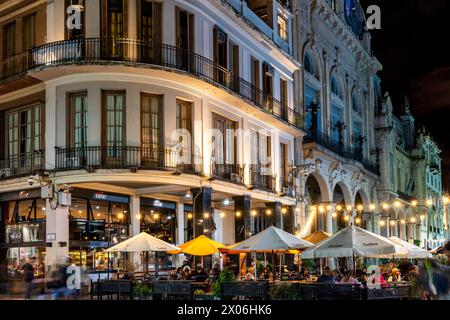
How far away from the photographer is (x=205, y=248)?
23.4 m

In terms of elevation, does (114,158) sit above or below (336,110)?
below

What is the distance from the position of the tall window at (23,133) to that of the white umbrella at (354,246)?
12.1 m

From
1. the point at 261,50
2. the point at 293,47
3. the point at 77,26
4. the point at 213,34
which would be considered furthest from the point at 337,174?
the point at 77,26

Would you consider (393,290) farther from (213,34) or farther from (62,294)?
(213,34)

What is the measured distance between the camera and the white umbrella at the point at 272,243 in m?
20.1

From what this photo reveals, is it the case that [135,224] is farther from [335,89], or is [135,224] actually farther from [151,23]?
[335,89]

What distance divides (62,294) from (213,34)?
1244 cm

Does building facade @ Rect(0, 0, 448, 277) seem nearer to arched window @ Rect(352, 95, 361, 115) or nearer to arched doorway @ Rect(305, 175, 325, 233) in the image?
arched doorway @ Rect(305, 175, 325, 233)

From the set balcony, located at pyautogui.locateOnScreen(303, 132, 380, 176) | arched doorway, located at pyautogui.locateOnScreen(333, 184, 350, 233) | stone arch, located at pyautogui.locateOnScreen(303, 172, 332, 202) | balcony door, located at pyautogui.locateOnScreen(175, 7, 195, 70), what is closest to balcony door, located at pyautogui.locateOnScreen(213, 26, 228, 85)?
balcony door, located at pyautogui.locateOnScreen(175, 7, 195, 70)

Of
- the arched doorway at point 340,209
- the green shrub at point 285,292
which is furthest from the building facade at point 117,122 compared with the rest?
the arched doorway at point 340,209

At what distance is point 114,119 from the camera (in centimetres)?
2447

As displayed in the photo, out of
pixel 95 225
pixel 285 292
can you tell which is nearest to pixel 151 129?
pixel 95 225

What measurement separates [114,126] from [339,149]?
22.1 m

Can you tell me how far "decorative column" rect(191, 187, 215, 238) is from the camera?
26.4m
